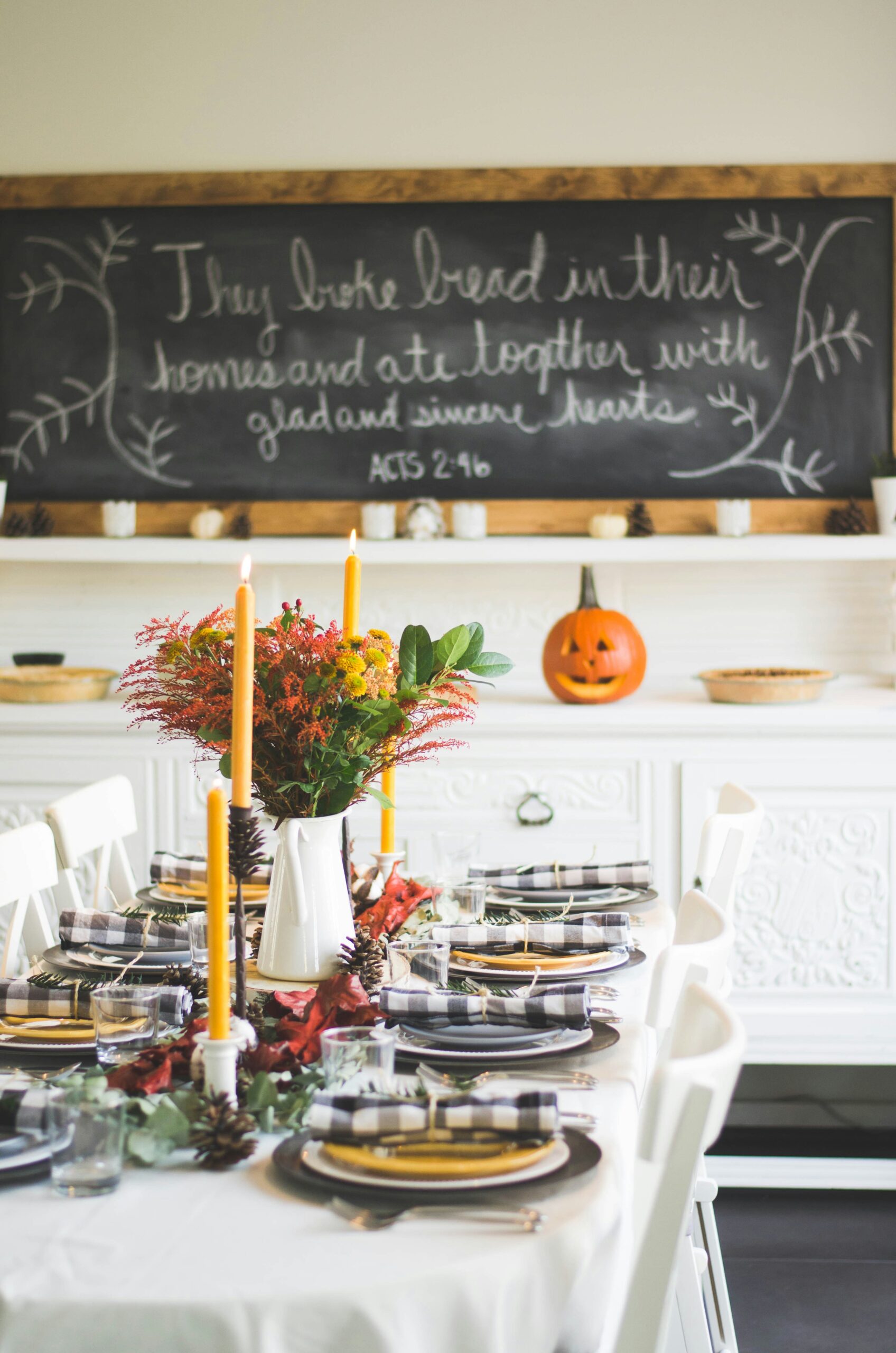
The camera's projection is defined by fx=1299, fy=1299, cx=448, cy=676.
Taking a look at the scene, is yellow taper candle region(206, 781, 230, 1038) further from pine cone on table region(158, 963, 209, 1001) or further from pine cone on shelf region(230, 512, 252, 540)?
pine cone on shelf region(230, 512, 252, 540)

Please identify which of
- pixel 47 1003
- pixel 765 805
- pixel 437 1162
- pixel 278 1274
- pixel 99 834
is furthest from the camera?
pixel 765 805

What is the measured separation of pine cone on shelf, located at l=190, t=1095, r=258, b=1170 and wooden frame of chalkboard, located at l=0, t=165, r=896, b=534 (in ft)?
6.98

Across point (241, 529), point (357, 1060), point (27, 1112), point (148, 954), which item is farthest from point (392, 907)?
point (241, 529)

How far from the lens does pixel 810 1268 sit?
222 centimetres

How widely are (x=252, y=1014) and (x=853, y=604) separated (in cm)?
A: 218

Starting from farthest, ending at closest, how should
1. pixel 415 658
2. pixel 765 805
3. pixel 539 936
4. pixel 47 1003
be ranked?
pixel 765 805, pixel 539 936, pixel 415 658, pixel 47 1003

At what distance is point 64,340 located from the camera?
3047 mm

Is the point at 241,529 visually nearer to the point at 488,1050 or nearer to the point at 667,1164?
the point at 488,1050

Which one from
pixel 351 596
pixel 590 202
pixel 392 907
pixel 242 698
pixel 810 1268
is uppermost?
pixel 590 202

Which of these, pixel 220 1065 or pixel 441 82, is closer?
pixel 220 1065

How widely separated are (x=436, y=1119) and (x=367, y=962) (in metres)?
0.41

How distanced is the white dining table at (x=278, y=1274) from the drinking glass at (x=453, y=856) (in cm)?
65

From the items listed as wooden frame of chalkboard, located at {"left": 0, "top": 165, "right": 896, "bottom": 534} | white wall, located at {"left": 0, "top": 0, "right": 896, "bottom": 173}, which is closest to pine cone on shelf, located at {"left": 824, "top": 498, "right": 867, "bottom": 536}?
wooden frame of chalkboard, located at {"left": 0, "top": 165, "right": 896, "bottom": 534}

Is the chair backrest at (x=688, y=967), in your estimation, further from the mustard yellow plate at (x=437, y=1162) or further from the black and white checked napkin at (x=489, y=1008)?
the mustard yellow plate at (x=437, y=1162)
